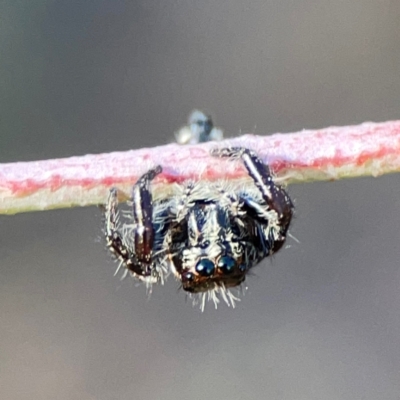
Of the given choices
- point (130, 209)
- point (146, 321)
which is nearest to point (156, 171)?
point (130, 209)

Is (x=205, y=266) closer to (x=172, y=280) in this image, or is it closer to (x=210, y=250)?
(x=210, y=250)

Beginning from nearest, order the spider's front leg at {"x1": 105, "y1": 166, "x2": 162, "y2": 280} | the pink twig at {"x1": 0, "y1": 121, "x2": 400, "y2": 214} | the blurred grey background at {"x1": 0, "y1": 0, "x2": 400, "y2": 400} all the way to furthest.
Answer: the pink twig at {"x1": 0, "y1": 121, "x2": 400, "y2": 214} → the spider's front leg at {"x1": 105, "y1": 166, "x2": 162, "y2": 280} → the blurred grey background at {"x1": 0, "y1": 0, "x2": 400, "y2": 400}

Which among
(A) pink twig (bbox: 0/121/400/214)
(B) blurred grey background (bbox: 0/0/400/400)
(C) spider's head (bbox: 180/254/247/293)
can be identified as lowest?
(C) spider's head (bbox: 180/254/247/293)

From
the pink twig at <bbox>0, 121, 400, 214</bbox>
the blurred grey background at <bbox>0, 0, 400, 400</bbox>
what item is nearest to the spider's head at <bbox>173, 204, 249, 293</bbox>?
the pink twig at <bbox>0, 121, 400, 214</bbox>

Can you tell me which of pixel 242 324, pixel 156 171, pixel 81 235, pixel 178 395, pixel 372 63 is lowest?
pixel 156 171

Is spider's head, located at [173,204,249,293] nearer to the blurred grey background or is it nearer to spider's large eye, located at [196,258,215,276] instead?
spider's large eye, located at [196,258,215,276]

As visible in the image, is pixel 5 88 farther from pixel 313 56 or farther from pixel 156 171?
pixel 156 171

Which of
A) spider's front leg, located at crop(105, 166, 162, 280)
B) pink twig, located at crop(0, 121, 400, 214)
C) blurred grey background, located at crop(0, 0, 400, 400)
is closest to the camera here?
pink twig, located at crop(0, 121, 400, 214)

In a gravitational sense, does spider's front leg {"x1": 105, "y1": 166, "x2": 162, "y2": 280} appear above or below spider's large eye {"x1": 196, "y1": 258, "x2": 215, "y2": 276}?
above
